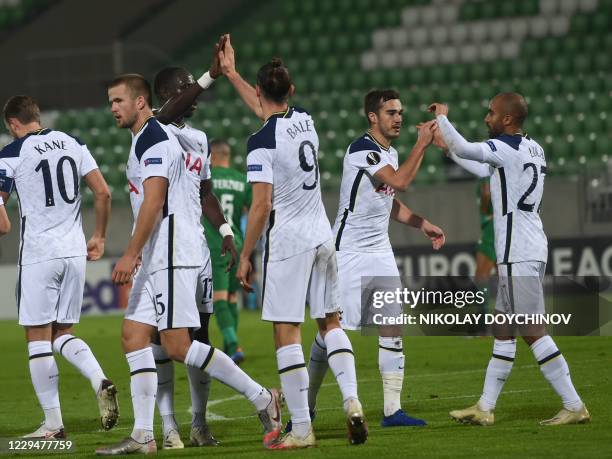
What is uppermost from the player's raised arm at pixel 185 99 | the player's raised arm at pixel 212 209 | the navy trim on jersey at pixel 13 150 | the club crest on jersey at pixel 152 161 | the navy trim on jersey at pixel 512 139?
the player's raised arm at pixel 185 99

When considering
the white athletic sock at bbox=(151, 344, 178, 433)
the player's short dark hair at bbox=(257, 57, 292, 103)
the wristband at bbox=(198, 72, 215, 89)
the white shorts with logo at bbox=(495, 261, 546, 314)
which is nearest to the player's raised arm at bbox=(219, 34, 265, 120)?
the wristband at bbox=(198, 72, 215, 89)

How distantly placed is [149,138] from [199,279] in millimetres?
1017

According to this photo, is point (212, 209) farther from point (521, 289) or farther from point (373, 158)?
point (521, 289)

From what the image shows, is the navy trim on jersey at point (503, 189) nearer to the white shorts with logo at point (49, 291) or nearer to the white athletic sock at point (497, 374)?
the white athletic sock at point (497, 374)

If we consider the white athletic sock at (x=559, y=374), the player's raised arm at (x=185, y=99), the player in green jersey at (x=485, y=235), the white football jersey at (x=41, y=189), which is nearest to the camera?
the player's raised arm at (x=185, y=99)

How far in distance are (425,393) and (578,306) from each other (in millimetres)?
8187

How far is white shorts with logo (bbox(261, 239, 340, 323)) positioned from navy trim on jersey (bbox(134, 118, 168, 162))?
35.5 inches

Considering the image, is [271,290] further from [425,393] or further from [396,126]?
[425,393]

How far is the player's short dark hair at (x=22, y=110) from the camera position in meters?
7.87

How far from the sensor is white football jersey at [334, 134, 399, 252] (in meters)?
8.08

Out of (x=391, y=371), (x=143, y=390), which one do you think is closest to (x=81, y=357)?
(x=143, y=390)

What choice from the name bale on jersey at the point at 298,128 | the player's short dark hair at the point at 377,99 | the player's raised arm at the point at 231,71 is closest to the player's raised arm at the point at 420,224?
the player's short dark hair at the point at 377,99

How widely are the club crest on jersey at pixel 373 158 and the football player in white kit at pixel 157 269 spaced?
1305 millimetres

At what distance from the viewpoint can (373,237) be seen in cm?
826
